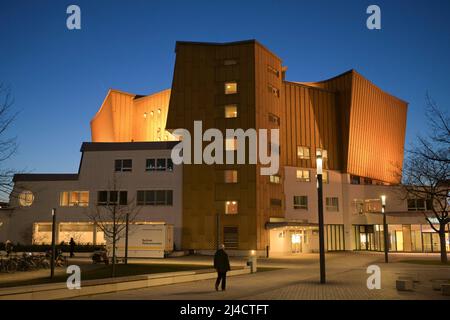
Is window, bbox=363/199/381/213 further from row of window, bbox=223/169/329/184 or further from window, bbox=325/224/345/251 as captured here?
row of window, bbox=223/169/329/184

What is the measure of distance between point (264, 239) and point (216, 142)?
11457 millimetres

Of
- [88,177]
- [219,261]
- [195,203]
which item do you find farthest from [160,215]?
[219,261]

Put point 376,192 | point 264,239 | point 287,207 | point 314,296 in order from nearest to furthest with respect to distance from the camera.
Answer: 1. point 314,296
2. point 264,239
3. point 287,207
4. point 376,192

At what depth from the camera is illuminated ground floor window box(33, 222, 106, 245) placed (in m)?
51.9

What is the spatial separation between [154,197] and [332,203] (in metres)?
23.0

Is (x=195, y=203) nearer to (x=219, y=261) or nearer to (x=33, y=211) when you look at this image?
(x=33, y=211)

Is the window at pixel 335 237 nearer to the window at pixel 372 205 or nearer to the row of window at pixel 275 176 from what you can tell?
the window at pixel 372 205

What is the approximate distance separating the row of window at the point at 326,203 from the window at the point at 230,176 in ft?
33.1

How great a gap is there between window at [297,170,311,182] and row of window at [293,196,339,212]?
221 centimetres

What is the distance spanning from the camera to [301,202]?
57.1 m

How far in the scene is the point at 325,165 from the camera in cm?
5959

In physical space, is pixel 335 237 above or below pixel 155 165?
below

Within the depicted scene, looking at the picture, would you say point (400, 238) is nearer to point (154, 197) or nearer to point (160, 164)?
point (154, 197)

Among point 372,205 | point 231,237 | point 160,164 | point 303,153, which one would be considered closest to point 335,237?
point 372,205
